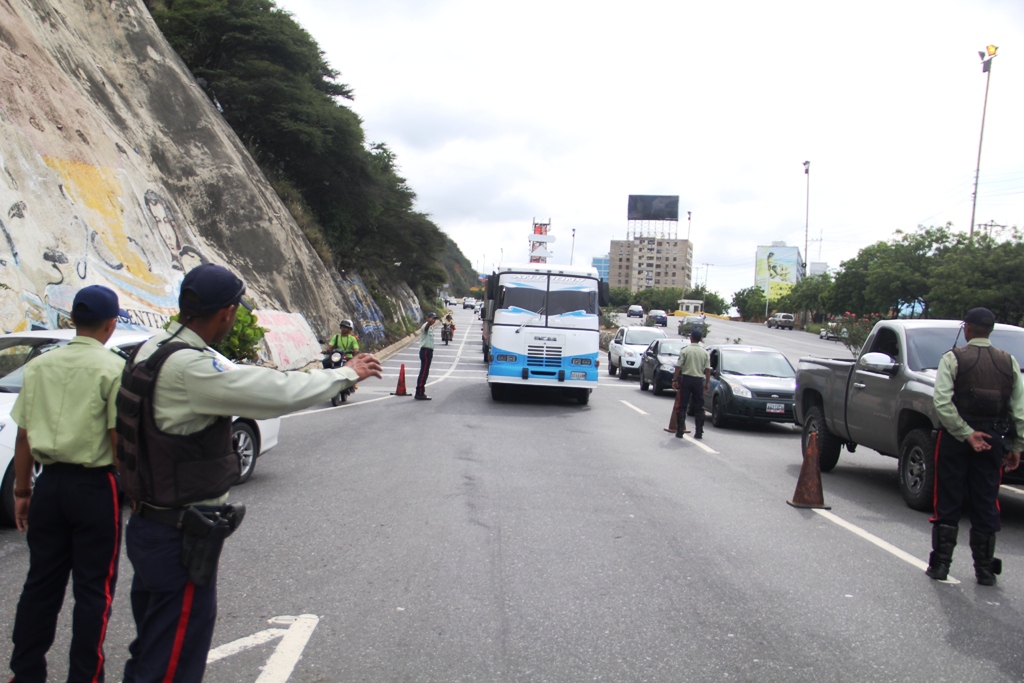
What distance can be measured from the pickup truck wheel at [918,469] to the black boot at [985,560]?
79.9 inches

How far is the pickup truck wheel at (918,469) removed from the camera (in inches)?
309

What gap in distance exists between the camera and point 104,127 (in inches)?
843

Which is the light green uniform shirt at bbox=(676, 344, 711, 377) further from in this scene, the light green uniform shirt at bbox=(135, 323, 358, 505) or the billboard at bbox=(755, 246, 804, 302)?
the billboard at bbox=(755, 246, 804, 302)

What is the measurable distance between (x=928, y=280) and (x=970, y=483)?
4799cm

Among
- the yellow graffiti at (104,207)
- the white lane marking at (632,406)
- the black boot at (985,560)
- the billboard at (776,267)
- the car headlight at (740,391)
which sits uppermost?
the billboard at (776,267)

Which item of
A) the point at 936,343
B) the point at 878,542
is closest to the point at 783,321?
the point at 936,343

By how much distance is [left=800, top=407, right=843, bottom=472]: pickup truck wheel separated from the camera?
34.1ft

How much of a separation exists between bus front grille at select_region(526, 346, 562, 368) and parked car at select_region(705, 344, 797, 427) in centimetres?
326

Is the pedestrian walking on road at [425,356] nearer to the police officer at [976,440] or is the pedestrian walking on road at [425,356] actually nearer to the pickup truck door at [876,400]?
the pickup truck door at [876,400]

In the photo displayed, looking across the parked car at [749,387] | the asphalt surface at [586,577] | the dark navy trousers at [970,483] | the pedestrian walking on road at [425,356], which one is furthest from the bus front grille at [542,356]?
the dark navy trousers at [970,483]

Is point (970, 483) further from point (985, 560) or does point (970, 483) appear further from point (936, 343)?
point (936, 343)

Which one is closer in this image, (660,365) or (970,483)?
(970,483)

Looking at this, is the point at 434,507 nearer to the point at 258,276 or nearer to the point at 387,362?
the point at 258,276

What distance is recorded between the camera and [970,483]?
587 cm
